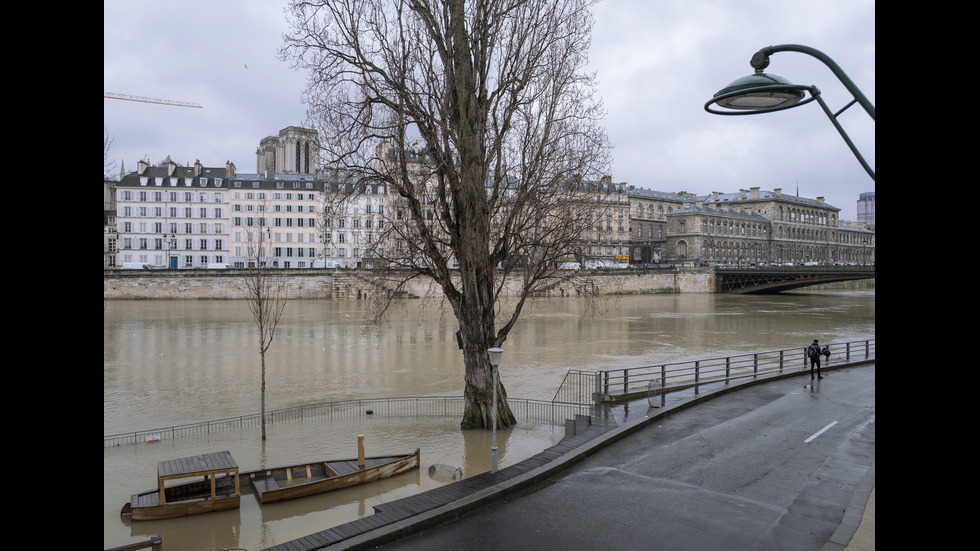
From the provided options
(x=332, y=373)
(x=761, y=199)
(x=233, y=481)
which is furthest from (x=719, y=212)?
(x=233, y=481)

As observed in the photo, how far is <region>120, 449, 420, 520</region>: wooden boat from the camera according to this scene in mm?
11250

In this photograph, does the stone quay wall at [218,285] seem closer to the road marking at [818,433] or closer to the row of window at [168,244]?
the row of window at [168,244]

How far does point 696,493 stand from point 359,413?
41.0 ft

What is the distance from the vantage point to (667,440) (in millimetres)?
13141

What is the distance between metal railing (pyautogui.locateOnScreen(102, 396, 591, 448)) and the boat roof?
5.70 meters

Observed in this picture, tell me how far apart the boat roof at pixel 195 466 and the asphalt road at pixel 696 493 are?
16.3 ft

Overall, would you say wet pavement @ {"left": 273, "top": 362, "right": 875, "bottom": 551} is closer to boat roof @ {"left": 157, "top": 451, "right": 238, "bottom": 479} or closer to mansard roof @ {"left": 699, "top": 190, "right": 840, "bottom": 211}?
boat roof @ {"left": 157, "top": 451, "right": 238, "bottom": 479}

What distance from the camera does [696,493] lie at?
33.0 ft

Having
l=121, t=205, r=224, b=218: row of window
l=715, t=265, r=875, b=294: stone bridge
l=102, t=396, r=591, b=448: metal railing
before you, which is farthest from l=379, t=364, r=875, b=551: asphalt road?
l=121, t=205, r=224, b=218: row of window

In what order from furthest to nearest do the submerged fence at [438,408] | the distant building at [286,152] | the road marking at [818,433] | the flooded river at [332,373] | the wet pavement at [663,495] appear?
the distant building at [286,152], the submerged fence at [438,408], the road marking at [818,433], the flooded river at [332,373], the wet pavement at [663,495]

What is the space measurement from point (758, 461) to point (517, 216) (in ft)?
27.3

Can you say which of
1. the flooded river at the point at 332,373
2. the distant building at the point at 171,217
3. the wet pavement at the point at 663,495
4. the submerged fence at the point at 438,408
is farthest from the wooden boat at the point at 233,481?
the distant building at the point at 171,217

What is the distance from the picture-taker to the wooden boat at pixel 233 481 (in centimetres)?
1125
